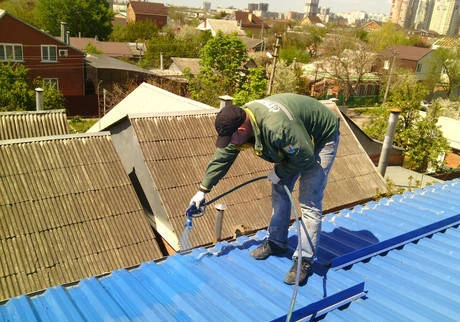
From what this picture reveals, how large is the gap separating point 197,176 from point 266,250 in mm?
4706

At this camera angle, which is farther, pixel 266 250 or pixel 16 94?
pixel 16 94

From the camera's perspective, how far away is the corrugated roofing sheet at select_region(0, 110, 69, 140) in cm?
1038

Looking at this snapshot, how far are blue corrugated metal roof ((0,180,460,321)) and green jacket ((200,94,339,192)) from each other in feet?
2.88

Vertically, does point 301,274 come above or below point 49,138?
above

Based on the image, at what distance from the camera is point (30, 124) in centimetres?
1070

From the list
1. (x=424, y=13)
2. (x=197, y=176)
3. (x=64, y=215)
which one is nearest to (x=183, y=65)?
(x=197, y=176)

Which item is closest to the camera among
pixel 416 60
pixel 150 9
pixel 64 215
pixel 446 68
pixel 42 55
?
pixel 64 215

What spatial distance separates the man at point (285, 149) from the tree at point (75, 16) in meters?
49.9

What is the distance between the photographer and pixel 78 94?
29.2 meters

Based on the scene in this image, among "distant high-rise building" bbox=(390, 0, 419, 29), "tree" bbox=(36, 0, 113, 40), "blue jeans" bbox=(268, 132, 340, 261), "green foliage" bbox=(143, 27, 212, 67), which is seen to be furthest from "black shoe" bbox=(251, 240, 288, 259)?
"distant high-rise building" bbox=(390, 0, 419, 29)

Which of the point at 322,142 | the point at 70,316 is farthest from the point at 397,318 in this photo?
the point at 70,316

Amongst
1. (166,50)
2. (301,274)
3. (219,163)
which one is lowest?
(166,50)

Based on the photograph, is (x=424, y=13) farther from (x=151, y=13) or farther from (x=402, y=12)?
(x=151, y=13)

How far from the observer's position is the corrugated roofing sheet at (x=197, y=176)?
27.1 feet
